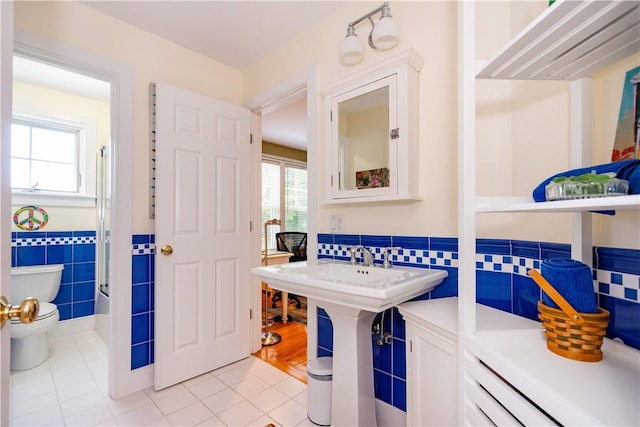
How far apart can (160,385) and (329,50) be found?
241 centimetres

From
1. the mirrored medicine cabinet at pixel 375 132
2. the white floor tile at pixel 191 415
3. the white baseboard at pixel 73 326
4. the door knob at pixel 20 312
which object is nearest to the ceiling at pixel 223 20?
the mirrored medicine cabinet at pixel 375 132

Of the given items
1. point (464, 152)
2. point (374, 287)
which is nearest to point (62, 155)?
point (374, 287)

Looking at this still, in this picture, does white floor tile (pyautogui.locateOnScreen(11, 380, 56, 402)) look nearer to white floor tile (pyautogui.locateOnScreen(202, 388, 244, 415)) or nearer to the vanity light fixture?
white floor tile (pyautogui.locateOnScreen(202, 388, 244, 415))

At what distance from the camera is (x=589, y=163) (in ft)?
2.95

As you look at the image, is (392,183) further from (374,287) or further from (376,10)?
(376,10)

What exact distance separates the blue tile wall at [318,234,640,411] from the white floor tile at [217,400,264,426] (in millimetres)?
496

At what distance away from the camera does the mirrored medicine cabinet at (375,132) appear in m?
1.42

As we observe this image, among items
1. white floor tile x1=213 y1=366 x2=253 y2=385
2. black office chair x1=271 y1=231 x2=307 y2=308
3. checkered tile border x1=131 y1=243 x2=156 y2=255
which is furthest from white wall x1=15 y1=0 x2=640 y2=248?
black office chair x1=271 y1=231 x2=307 y2=308

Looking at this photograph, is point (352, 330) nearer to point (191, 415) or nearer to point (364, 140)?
point (364, 140)

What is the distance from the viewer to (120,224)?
1.87 meters

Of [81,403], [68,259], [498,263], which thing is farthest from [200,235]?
[498,263]

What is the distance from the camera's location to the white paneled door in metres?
1.93

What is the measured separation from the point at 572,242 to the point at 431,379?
2.16 ft

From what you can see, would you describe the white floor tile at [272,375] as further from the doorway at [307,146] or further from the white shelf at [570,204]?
the white shelf at [570,204]
